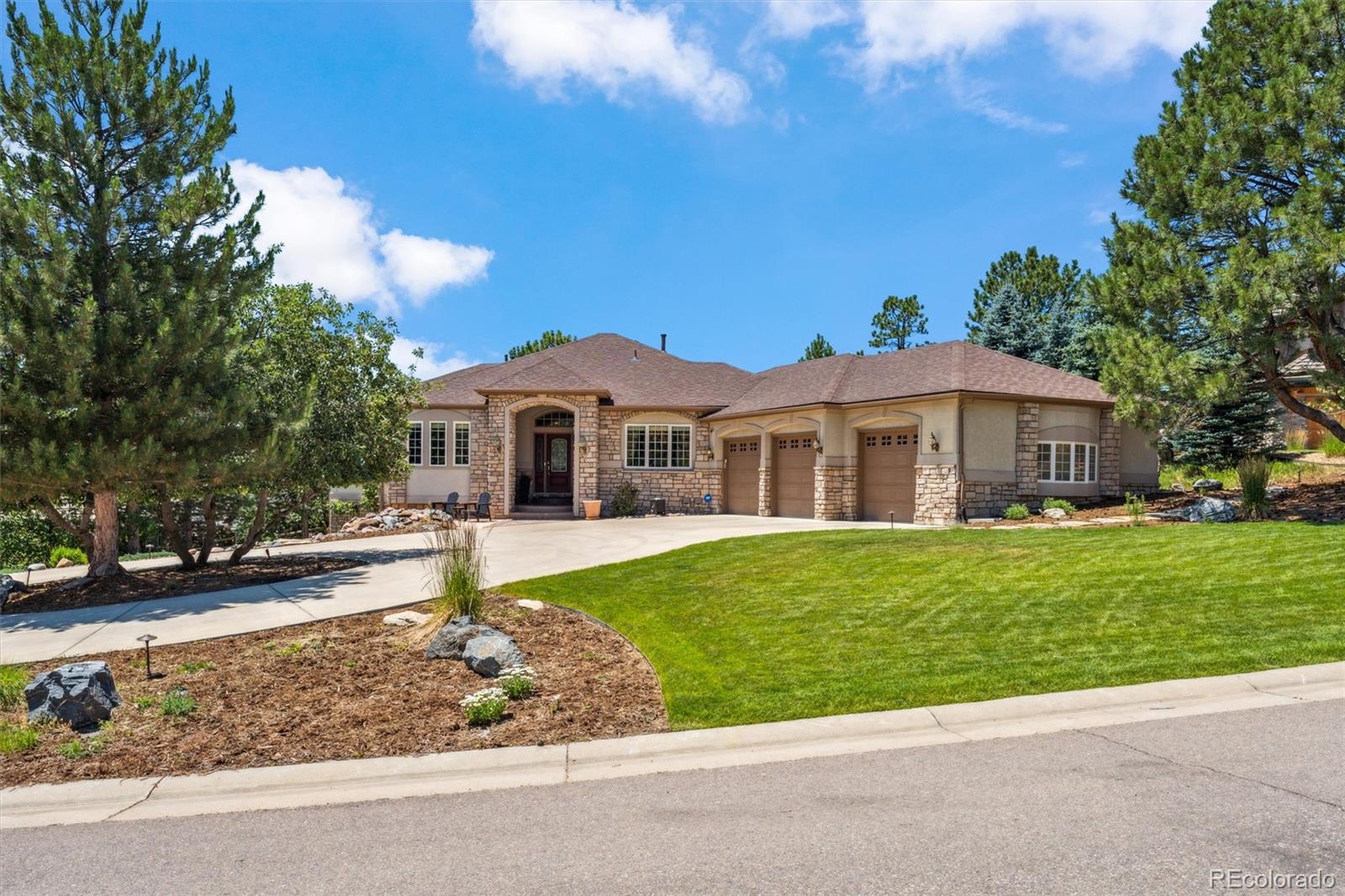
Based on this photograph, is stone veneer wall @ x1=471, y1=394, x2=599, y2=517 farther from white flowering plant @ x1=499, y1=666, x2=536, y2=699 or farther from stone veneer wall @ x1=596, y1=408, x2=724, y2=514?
white flowering plant @ x1=499, y1=666, x2=536, y2=699

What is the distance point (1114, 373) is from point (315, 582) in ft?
56.5

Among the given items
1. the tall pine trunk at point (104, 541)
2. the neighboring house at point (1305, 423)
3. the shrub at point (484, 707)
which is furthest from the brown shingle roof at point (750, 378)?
the shrub at point (484, 707)

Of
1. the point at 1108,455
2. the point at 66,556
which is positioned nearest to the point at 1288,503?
the point at 1108,455

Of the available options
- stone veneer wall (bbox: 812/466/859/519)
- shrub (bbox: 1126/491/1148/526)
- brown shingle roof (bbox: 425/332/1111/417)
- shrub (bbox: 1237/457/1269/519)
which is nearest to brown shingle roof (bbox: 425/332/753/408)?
brown shingle roof (bbox: 425/332/1111/417)

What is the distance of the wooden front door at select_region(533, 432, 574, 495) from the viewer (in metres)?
29.5

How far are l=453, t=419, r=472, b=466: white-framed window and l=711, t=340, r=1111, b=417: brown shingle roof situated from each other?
8.65 meters

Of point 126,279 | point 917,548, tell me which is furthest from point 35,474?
point 917,548

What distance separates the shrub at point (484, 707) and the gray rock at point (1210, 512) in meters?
16.0

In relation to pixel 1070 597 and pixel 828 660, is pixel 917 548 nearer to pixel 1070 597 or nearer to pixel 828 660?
pixel 1070 597

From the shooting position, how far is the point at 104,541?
12945 millimetres

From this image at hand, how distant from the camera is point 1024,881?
3.52 metres

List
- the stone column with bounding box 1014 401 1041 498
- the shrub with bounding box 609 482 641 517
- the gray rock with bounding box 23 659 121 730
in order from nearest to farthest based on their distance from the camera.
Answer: the gray rock with bounding box 23 659 121 730
the stone column with bounding box 1014 401 1041 498
the shrub with bounding box 609 482 641 517

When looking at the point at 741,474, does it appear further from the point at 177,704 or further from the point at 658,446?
the point at 177,704

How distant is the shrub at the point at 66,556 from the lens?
56.8ft
